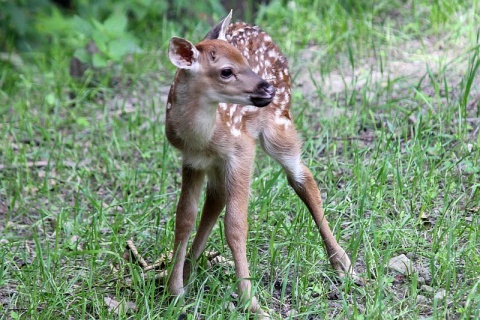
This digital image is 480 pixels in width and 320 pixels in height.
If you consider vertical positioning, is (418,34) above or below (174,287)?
above

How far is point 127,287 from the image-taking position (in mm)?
4793

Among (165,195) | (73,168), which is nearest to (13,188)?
(73,168)

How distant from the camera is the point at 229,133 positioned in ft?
14.8

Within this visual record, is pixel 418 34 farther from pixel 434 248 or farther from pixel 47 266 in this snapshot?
pixel 47 266

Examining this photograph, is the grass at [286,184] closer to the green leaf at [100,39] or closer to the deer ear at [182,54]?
the green leaf at [100,39]

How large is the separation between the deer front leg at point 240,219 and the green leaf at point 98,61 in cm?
364

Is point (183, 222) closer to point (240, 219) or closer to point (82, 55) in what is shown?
point (240, 219)

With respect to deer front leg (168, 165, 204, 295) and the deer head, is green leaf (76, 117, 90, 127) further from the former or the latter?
the deer head

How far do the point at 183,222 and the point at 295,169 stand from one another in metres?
0.69

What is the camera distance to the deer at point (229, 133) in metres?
4.29

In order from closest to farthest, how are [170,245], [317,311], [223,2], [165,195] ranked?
1. [317,311]
2. [170,245]
3. [165,195]
4. [223,2]

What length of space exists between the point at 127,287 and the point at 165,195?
0.99 metres

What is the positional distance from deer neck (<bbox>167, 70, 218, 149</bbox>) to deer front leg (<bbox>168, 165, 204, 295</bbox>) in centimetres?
27

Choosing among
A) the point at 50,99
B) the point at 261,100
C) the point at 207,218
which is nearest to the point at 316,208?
the point at 207,218
